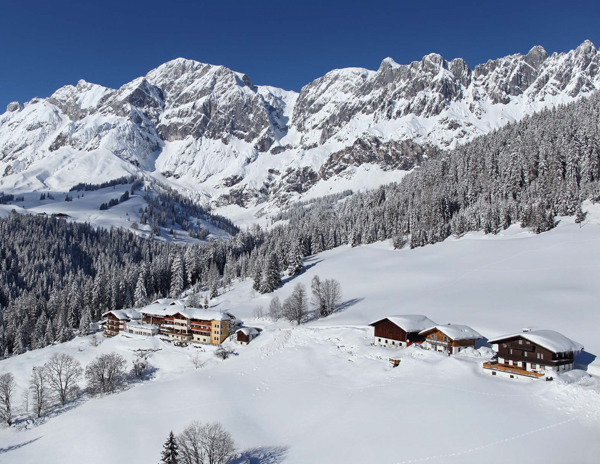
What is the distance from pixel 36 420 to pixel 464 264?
273 ft

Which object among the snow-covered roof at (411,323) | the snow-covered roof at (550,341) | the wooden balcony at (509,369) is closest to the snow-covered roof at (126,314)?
the snow-covered roof at (411,323)

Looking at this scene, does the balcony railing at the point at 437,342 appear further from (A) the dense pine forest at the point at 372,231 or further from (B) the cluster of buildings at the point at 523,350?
(A) the dense pine forest at the point at 372,231

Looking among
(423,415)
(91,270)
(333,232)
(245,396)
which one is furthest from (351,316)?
(91,270)

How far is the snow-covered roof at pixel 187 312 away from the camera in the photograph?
79.3 metres

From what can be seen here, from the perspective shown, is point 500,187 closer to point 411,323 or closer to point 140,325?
point 411,323

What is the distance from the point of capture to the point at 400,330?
59.5 meters

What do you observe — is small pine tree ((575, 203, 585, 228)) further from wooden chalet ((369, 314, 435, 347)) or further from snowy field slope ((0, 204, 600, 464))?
wooden chalet ((369, 314, 435, 347))

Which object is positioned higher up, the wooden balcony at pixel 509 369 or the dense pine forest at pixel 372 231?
the dense pine forest at pixel 372 231

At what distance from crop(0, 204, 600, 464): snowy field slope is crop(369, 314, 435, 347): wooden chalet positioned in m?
2.49

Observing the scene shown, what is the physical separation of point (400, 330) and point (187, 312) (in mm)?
42053

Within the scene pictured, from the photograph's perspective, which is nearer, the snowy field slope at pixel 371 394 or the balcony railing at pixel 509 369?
the snowy field slope at pixel 371 394

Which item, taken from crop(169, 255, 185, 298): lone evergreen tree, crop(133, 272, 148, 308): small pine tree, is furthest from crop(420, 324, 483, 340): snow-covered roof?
crop(169, 255, 185, 298): lone evergreen tree

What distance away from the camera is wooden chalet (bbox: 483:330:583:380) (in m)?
43.2

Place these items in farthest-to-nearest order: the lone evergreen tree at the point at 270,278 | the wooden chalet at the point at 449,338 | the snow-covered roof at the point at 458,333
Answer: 1. the lone evergreen tree at the point at 270,278
2. the wooden chalet at the point at 449,338
3. the snow-covered roof at the point at 458,333
